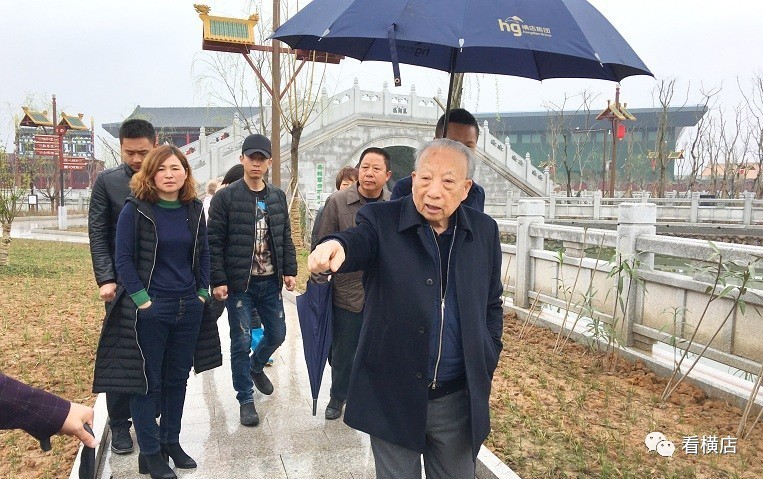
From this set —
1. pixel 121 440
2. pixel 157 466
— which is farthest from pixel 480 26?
pixel 121 440

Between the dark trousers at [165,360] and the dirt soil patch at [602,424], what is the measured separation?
192 cm

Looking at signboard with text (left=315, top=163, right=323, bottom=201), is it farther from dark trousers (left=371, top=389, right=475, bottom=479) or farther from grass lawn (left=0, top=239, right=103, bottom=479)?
dark trousers (left=371, top=389, right=475, bottom=479)

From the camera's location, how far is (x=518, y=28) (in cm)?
Result: 248

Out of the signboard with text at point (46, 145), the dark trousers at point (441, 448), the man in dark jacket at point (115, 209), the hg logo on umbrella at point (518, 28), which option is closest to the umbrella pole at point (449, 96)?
the hg logo on umbrella at point (518, 28)

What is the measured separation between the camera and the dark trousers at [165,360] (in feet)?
10.2

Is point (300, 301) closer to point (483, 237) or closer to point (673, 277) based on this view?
point (483, 237)

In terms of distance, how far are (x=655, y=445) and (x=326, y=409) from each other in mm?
2165

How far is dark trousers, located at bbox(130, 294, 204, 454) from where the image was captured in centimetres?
310

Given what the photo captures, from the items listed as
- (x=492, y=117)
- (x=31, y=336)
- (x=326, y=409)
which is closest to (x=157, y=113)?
(x=492, y=117)

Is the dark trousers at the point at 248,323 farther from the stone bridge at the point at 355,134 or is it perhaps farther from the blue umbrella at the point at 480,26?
the stone bridge at the point at 355,134

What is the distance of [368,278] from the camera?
2.23 metres

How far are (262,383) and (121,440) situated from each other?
4.05ft

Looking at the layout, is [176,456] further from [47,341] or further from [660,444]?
[47,341]

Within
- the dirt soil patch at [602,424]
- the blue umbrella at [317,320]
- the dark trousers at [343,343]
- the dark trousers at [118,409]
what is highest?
the blue umbrella at [317,320]
